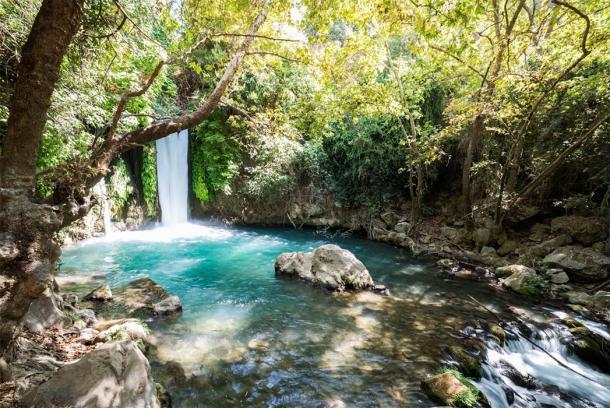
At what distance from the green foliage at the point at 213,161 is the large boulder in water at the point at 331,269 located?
297 inches

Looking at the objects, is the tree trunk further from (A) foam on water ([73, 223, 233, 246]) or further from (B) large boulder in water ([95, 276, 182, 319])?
(A) foam on water ([73, 223, 233, 246])

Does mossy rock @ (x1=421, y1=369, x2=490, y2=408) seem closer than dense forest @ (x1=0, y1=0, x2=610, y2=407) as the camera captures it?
No

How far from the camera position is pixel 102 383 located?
8.05 ft

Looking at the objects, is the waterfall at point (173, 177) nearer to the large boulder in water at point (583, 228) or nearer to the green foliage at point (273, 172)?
the green foliage at point (273, 172)

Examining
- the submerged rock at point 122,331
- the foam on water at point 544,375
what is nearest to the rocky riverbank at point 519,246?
the foam on water at point 544,375

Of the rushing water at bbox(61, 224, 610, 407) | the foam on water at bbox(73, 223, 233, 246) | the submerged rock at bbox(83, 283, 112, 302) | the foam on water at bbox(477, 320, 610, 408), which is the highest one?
the foam on water at bbox(73, 223, 233, 246)

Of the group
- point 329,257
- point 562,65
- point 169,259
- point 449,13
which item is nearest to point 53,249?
point 449,13

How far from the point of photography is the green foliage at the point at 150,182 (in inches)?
526

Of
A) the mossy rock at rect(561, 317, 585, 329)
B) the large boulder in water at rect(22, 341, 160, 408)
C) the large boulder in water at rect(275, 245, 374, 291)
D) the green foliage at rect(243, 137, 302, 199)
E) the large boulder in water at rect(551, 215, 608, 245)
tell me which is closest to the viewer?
the large boulder in water at rect(22, 341, 160, 408)

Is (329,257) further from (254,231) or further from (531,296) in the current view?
(254,231)

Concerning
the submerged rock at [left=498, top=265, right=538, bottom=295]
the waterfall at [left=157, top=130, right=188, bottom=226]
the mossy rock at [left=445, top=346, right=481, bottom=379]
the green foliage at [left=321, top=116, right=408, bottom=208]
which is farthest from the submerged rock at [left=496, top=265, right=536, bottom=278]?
the waterfall at [left=157, top=130, right=188, bottom=226]

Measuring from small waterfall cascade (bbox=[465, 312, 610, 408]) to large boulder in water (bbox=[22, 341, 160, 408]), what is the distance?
13.2ft

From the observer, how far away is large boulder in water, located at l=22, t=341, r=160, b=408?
7.51 feet

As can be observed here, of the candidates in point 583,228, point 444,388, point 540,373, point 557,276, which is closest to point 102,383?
point 444,388
